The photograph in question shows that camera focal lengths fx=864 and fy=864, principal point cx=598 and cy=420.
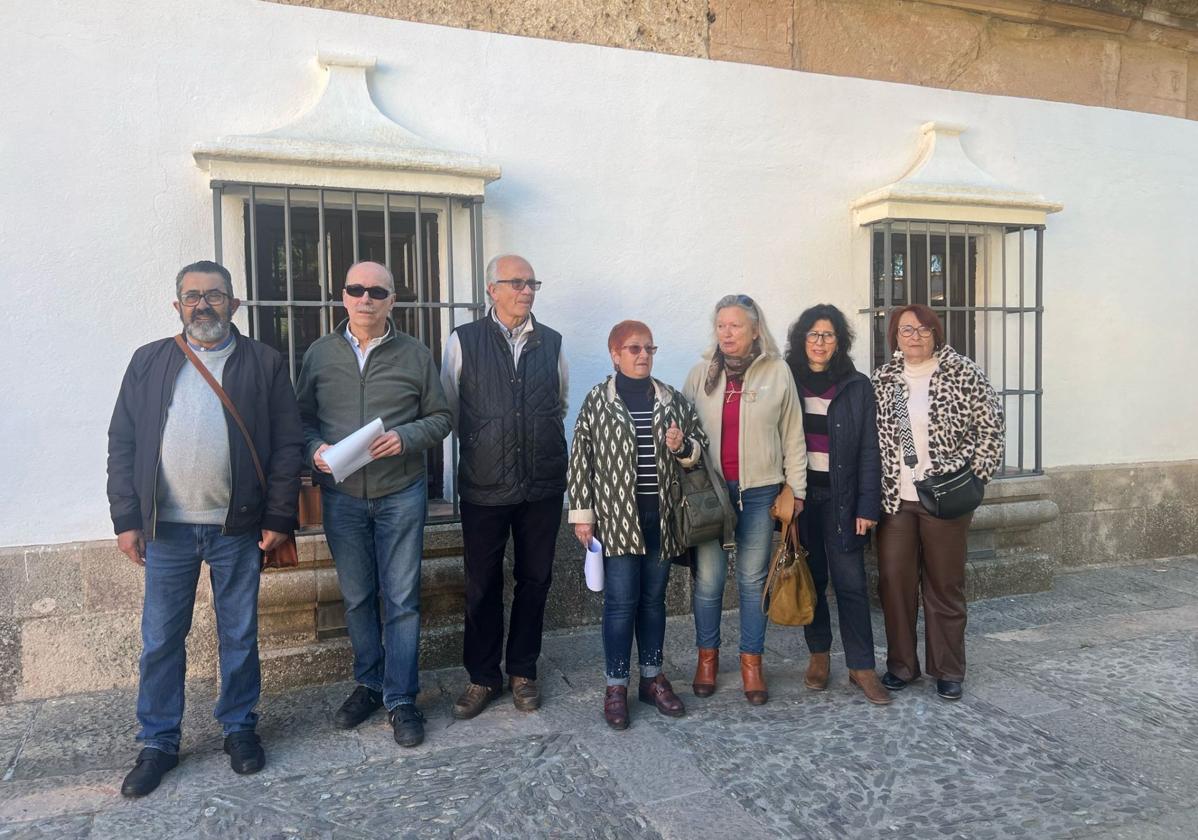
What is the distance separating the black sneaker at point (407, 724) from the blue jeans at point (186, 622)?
53cm

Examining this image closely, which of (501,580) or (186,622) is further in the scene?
(501,580)

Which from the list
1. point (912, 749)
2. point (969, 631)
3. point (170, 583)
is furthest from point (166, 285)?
point (969, 631)

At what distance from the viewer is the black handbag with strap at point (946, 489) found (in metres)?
3.75

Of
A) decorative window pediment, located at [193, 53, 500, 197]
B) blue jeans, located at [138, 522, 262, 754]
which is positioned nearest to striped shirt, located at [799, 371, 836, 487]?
decorative window pediment, located at [193, 53, 500, 197]

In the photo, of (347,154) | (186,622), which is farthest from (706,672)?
(347,154)

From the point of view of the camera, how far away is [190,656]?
4059mm

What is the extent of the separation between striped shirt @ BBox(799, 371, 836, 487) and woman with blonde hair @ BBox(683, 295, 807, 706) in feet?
0.38

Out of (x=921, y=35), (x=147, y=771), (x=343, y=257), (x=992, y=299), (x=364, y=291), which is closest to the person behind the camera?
(x=147, y=771)

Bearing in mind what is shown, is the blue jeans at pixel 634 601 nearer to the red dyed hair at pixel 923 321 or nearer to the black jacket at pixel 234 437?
the black jacket at pixel 234 437

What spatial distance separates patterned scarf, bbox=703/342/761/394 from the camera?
3.74 m

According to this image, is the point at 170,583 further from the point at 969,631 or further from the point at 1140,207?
the point at 1140,207

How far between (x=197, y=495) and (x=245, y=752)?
0.97 m

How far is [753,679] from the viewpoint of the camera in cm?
379

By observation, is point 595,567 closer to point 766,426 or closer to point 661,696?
point 661,696
